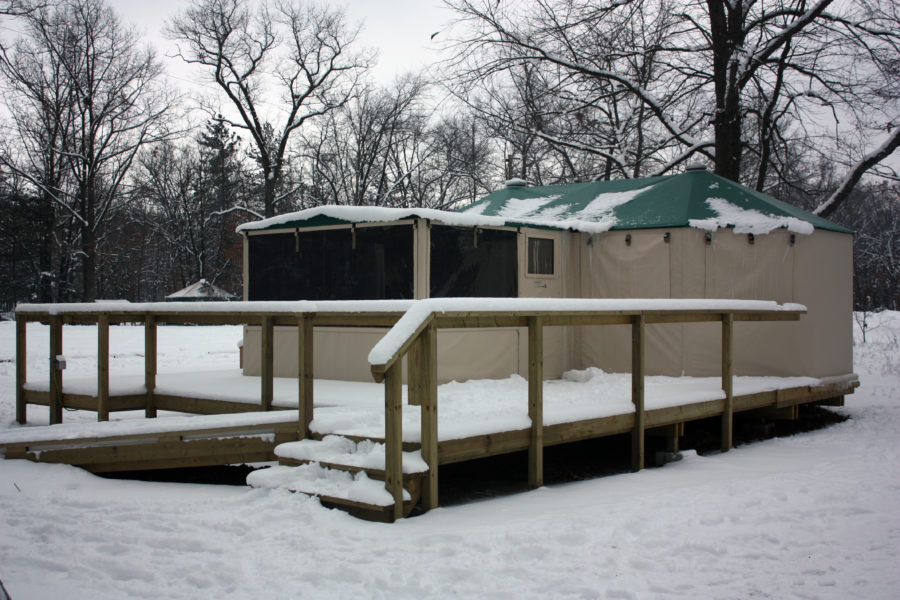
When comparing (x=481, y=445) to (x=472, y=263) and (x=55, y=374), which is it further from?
(x=55, y=374)

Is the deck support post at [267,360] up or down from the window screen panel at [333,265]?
down

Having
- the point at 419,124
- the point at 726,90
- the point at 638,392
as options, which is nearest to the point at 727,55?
the point at 726,90

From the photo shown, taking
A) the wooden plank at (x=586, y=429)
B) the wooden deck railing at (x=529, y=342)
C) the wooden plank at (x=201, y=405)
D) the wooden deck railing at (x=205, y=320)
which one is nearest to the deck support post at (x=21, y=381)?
the wooden deck railing at (x=205, y=320)

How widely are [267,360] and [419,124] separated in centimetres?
2441

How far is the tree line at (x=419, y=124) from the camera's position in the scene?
43.2 ft

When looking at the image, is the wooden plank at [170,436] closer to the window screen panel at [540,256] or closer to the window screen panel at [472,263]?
the window screen panel at [472,263]

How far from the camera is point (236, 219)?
35.8 metres

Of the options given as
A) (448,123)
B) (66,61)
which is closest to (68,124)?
(66,61)

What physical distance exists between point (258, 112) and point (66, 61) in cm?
636

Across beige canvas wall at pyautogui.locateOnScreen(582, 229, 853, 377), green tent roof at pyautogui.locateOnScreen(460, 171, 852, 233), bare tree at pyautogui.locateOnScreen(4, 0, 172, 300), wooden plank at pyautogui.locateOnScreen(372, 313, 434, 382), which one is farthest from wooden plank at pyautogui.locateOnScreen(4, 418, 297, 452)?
bare tree at pyautogui.locateOnScreen(4, 0, 172, 300)

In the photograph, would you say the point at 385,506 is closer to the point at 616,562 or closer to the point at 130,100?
the point at 616,562

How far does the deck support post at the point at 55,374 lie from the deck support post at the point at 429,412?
4.94m

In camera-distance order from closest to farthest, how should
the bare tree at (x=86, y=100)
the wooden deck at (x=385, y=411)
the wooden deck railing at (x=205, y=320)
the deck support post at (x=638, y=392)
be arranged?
the wooden deck at (x=385, y=411) < the wooden deck railing at (x=205, y=320) < the deck support post at (x=638, y=392) < the bare tree at (x=86, y=100)

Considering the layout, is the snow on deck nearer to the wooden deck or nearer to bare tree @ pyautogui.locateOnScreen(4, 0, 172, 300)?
the wooden deck
